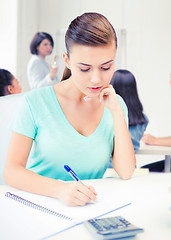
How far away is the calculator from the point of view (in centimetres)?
65

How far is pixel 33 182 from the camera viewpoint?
3.32 ft

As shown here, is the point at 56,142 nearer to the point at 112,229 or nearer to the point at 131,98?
the point at 112,229

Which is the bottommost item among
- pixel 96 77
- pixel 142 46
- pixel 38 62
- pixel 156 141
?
pixel 156 141

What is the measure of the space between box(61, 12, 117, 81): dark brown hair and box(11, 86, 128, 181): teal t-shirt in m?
0.23

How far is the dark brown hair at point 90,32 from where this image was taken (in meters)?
1.05

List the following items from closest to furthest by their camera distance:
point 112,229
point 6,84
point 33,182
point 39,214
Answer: point 112,229, point 39,214, point 33,182, point 6,84

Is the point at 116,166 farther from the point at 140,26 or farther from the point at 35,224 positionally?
the point at 140,26

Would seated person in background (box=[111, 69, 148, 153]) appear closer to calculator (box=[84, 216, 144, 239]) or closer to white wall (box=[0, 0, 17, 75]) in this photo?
calculator (box=[84, 216, 144, 239])

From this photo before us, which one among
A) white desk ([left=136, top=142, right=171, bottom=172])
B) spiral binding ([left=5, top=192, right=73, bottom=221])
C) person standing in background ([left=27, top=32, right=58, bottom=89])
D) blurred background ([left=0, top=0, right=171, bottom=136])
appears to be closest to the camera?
spiral binding ([left=5, top=192, right=73, bottom=221])

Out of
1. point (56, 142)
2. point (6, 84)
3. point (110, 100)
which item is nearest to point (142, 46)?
point (6, 84)

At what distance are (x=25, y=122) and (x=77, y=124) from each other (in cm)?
19

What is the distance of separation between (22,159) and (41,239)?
480 mm

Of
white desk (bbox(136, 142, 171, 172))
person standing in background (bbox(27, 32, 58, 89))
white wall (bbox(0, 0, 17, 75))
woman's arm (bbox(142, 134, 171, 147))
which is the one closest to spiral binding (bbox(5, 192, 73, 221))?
white desk (bbox(136, 142, 171, 172))

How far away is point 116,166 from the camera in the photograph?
48.0 inches
